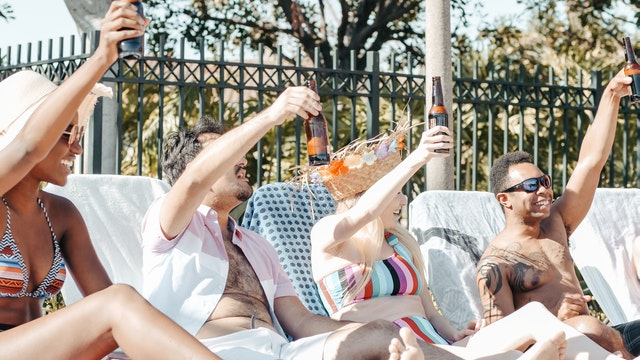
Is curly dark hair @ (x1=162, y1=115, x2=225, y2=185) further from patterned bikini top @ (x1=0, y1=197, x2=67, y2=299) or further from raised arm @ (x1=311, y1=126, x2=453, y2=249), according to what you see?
patterned bikini top @ (x1=0, y1=197, x2=67, y2=299)

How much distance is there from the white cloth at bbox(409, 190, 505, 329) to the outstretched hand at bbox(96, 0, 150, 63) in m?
3.12

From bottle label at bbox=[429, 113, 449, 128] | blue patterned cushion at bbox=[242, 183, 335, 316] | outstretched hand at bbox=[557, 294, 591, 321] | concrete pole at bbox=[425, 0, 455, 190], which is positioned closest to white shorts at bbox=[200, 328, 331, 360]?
bottle label at bbox=[429, 113, 449, 128]

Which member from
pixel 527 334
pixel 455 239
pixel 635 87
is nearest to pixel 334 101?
pixel 455 239

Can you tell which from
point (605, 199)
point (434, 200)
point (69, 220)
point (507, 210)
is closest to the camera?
point (69, 220)

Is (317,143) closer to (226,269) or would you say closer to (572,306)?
(226,269)

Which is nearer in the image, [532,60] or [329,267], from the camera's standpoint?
[329,267]

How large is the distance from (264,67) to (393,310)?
3482 mm

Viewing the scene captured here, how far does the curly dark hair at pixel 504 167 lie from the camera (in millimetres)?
5367

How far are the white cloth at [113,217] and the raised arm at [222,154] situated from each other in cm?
139

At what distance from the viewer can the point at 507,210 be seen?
5.38 m

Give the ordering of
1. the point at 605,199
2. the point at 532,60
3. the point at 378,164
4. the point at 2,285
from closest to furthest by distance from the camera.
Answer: the point at 2,285 → the point at 378,164 → the point at 605,199 → the point at 532,60

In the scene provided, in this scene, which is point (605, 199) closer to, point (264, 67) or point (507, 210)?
point (507, 210)

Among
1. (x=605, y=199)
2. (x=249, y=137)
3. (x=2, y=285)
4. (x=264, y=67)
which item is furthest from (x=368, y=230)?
(x=264, y=67)

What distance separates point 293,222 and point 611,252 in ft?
7.00
